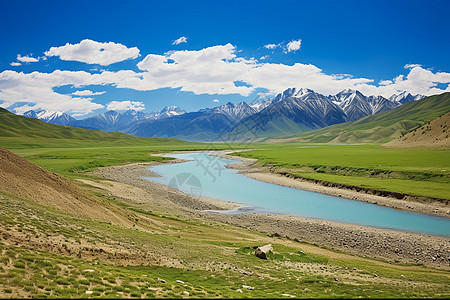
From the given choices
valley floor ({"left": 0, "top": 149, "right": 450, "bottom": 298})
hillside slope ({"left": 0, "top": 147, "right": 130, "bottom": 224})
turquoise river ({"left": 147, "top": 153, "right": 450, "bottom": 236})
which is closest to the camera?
valley floor ({"left": 0, "top": 149, "right": 450, "bottom": 298})

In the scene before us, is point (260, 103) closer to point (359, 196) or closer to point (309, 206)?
point (309, 206)

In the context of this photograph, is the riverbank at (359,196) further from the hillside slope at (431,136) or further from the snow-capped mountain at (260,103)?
the hillside slope at (431,136)

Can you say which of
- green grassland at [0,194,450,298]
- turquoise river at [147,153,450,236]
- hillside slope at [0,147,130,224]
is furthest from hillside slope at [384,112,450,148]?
hillside slope at [0,147,130,224]

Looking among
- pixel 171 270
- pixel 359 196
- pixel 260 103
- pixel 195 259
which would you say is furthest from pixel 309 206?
pixel 171 270

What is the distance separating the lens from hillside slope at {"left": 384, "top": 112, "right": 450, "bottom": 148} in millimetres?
112275

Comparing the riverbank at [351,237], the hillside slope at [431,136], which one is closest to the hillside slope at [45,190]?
the riverbank at [351,237]

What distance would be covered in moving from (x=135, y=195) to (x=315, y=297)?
3747 centimetres

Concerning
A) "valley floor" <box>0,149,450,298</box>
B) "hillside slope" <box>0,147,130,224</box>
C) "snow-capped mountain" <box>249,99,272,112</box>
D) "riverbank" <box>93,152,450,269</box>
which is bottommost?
"riverbank" <box>93,152,450,269</box>

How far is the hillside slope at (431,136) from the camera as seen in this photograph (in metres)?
112

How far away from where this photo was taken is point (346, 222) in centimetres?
3369

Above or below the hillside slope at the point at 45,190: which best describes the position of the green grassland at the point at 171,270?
below

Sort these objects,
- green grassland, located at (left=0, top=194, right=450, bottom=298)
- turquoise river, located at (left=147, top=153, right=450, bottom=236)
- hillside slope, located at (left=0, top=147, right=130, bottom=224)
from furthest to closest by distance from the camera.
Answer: turquoise river, located at (left=147, top=153, right=450, bottom=236)
hillside slope, located at (left=0, top=147, right=130, bottom=224)
green grassland, located at (left=0, top=194, right=450, bottom=298)

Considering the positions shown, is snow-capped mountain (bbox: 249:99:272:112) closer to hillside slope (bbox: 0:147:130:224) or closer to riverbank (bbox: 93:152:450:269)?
riverbank (bbox: 93:152:450:269)

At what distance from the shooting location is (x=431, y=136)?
121375mm
